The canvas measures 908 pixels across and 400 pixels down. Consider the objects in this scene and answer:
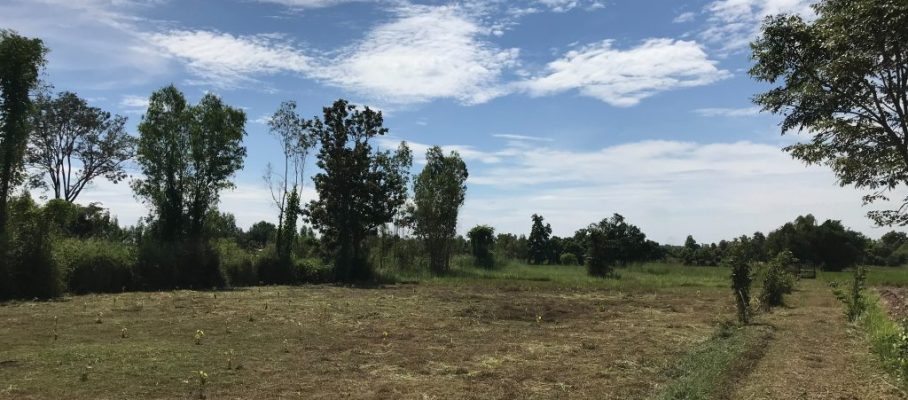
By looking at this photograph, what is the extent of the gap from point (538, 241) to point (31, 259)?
58.5 meters

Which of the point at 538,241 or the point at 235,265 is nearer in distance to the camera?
the point at 235,265

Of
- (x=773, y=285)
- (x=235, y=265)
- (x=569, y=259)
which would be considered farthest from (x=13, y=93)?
(x=569, y=259)

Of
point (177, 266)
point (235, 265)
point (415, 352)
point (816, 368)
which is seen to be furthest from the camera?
point (235, 265)

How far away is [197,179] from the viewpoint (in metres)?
27.7

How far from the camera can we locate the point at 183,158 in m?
27.3

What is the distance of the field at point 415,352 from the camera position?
23.0 ft

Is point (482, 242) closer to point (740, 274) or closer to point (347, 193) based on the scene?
point (347, 193)

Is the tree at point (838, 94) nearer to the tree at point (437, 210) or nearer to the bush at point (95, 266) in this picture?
the bush at point (95, 266)

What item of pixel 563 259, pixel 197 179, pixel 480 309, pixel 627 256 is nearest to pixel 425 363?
pixel 480 309

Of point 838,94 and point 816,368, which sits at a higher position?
point 838,94

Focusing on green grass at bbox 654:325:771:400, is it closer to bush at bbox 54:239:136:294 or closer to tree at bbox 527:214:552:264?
bush at bbox 54:239:136:294

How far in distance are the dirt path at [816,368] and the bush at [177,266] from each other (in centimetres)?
2129

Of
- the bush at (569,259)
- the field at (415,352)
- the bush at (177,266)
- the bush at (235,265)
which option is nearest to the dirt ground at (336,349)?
the field at (415,352)

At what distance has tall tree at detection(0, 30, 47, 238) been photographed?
19359mm
